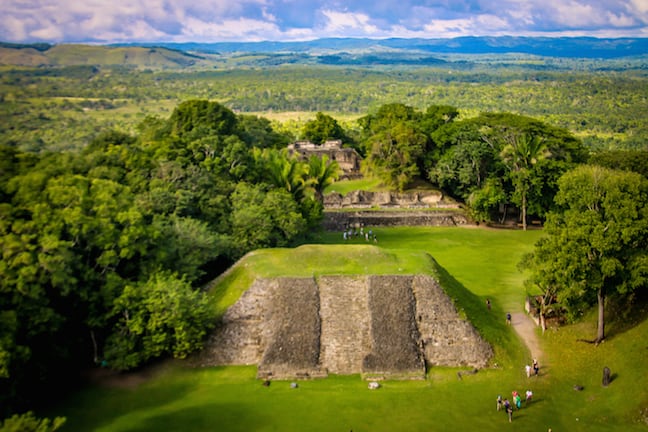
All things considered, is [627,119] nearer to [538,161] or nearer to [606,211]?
[538,161]

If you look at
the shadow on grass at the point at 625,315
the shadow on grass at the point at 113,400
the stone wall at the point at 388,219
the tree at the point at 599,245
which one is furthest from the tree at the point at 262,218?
the shadow on grass at the point at 625,315

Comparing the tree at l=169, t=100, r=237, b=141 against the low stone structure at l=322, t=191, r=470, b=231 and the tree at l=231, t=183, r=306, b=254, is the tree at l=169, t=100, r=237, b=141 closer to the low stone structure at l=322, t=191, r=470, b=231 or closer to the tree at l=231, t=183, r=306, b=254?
the low stone structure at l=322, t=191, r=470, b=231

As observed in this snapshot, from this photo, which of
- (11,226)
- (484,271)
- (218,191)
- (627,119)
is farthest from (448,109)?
(627,119)

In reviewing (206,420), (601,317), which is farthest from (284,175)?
(601,317)

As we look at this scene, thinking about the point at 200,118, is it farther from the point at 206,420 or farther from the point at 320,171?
the point at 206,420

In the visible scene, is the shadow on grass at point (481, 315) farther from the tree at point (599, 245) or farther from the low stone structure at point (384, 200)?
the low stone structure at point (384, 200)

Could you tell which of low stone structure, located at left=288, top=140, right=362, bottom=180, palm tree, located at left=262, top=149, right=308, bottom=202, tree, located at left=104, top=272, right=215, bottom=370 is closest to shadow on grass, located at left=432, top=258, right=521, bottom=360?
tree, located at left=104, top=272, right=215, bottom=370
